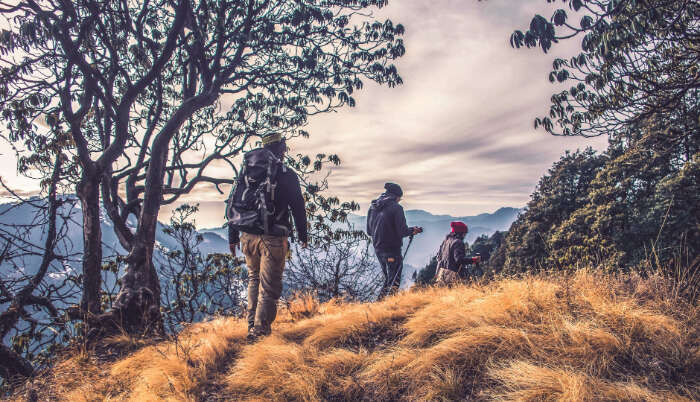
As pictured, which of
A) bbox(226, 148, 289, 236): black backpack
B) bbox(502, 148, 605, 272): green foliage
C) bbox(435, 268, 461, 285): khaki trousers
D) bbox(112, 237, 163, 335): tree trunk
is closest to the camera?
bbox(226, 148, 289, 236): black backpack

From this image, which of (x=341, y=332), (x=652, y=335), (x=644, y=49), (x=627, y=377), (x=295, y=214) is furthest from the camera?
(x=644, y=49)

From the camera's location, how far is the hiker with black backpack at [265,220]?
11.4 ft

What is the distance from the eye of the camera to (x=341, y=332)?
3.20 m

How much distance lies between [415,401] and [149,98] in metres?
9.58

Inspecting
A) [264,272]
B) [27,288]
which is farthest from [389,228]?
[27,288]

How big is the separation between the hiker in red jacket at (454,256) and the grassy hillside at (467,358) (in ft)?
10.3

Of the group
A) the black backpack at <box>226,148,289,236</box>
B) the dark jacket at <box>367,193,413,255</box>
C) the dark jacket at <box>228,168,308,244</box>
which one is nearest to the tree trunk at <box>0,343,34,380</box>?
the black backpack at <box>226,148,289,236</box>

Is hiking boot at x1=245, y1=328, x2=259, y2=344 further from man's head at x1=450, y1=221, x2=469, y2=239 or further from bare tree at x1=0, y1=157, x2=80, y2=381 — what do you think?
man's head at x1=450, y1=221, x2=469, y2=239

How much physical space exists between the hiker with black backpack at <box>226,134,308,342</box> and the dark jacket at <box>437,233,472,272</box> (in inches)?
167

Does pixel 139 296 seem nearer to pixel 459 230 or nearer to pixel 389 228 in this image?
pixel 389 228

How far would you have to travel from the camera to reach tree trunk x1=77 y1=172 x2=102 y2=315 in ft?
16.1

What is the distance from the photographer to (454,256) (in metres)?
6.79

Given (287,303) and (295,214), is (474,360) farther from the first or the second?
(287,303)

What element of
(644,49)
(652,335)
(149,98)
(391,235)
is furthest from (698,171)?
(149,98)
